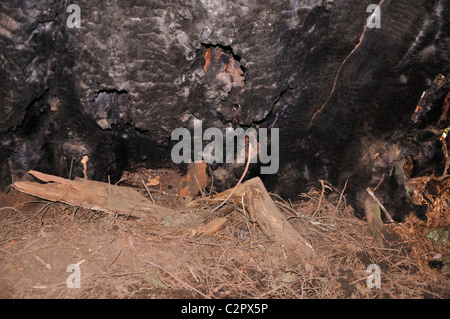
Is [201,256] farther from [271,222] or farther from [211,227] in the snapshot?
[271,222]

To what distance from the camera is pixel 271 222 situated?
10.6 feet

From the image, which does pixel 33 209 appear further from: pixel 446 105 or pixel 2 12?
pixel 446 105

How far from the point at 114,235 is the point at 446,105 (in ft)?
9.81

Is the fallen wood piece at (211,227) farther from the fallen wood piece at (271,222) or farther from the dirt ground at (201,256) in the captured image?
the fallen wood piece at (271,222)

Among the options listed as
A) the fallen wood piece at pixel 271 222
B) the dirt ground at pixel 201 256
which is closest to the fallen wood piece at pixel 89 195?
the dirt ground at pixel 201 256

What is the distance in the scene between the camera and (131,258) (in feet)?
9.82

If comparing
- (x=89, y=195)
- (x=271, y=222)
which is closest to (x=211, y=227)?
(x=271, y=222)

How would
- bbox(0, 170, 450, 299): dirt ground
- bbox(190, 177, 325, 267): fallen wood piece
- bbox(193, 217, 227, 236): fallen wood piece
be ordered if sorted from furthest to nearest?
1. bbox(193, 217, 227, 236): fallen wood piece
2. bbox(190, 177, 325, 267): fallen wood piece
3. bbox(0, 170, 450, 299): dirt ground

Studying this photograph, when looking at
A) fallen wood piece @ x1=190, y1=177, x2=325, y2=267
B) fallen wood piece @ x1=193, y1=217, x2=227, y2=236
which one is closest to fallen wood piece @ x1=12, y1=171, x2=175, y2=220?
fallen wood piece @ x1=193, y1=217, x2=227, y2=236

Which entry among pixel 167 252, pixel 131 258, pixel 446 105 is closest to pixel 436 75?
pixel 446 105

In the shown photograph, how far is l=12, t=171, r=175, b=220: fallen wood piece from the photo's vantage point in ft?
10.9

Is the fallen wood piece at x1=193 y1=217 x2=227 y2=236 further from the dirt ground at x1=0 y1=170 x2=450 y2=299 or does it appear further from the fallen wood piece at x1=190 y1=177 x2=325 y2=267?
the fallen wood piece at x1=190 y1=177 x2=325 y2=267

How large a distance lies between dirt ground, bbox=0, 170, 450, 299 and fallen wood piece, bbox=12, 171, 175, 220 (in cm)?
8

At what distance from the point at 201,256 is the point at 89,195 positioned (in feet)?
3.72
